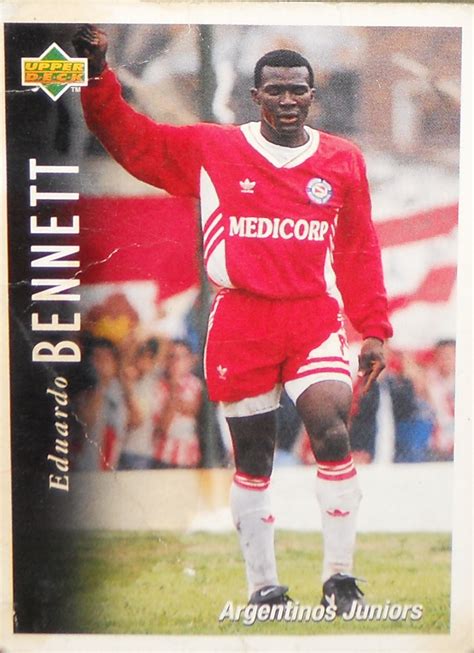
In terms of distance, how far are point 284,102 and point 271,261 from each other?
0.31 m

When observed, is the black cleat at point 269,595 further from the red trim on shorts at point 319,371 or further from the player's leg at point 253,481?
the red trim on shorts at point 319,371

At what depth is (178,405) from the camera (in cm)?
194

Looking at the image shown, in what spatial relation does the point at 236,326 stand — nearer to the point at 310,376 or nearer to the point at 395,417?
the point at 310,376

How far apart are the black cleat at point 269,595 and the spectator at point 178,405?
1.05ft

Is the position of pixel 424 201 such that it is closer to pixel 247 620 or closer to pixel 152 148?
pixel 152 148

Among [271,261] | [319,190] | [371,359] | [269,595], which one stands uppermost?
[319,190]

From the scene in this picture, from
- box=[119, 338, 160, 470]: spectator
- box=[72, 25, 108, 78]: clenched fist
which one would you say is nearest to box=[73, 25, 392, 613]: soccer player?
box=[72, 25, 108, 78]: clenched fist

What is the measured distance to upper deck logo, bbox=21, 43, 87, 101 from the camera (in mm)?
1885

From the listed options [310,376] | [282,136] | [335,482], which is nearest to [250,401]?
[310,376]

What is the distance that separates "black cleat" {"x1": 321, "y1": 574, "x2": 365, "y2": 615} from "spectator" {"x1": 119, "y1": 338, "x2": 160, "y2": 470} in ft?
1.42

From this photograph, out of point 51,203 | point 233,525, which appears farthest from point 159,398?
point 51,203

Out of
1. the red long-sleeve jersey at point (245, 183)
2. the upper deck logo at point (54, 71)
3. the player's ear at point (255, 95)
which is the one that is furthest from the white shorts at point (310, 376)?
the upper deck logo at point (54, 71)

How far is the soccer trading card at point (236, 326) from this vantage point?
1896mm

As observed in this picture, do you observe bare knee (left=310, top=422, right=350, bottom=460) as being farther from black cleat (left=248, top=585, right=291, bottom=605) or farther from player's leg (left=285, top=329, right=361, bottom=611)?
black cleat (left=248, top=585, right=291, bottom=605)
